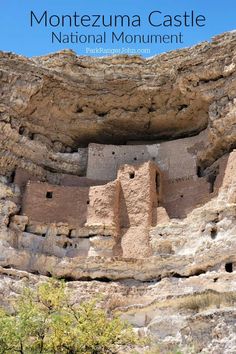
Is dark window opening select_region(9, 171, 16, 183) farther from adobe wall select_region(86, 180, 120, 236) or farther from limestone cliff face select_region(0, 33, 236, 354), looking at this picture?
adobe wall select_region(86, 180, 120, 236)

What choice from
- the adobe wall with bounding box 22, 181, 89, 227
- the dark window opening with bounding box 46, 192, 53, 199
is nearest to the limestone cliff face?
the adobe wall with bounding box 22, 181, 89, 227

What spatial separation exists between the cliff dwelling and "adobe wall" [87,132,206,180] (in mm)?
36

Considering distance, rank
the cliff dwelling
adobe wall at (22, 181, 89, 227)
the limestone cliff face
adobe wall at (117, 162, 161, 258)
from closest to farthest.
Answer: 1. the limestone cliff face
2. adobe wall at (117, 162, 161, 258)
3. the cliff dwelling
4. adobe wall at (22, 181, 89, 227)

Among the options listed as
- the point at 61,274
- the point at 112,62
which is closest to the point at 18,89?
the point at 112,62

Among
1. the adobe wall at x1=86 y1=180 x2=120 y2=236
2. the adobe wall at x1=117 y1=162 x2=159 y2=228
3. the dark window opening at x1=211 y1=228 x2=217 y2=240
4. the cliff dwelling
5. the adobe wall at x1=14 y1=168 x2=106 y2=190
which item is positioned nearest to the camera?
the dark window opening at x1=211 y1=228 x2=217 y2=240

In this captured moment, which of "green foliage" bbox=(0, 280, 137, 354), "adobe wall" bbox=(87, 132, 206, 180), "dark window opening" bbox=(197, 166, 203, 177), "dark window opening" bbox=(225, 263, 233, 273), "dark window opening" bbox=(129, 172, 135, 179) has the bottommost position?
"green foliage" bbox=(0, 280, 137, 354)

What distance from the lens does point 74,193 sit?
19500mm

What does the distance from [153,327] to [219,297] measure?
5.26 ft

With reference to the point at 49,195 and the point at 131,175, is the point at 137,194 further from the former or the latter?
the point at 49,195

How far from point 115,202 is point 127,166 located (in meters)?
1.50

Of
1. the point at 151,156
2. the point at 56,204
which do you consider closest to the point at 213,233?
the point at 151,156

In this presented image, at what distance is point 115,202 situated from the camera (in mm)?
18953

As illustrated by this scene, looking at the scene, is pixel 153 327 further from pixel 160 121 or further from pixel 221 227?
pixel 160 121

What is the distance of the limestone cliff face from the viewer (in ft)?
53.1
